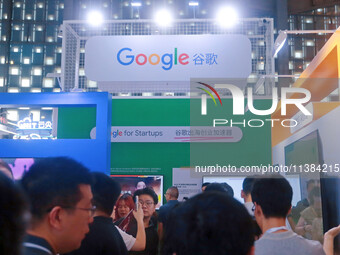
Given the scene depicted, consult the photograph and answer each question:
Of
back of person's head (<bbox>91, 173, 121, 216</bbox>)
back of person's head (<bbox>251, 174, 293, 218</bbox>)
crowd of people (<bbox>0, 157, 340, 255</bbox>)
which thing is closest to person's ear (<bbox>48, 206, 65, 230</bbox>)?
crowd of people (<bbox>0, 157, 340, 255</bbox>)

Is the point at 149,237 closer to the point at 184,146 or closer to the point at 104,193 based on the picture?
the point at 104,193

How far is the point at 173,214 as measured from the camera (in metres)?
1.06

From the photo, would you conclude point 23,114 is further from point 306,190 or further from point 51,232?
point 51,232

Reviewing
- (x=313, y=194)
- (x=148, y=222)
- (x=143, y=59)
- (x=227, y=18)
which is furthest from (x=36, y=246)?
(x=227, y=18)

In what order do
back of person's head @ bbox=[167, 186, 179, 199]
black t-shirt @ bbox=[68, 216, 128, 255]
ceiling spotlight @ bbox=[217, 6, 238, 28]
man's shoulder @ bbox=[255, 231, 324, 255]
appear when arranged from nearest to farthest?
man's shoulder @ bbox=[255, 231, 324, 255] → black t-shirt @ bbox=[68, 216, 128, 255] → back of person's head @ bbox=[167, 186, 179, 199] → ceiling spotlight @ bbox=[217, 6, 238, 28]

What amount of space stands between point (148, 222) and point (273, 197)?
2.00 m

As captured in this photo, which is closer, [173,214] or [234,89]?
[173,214]

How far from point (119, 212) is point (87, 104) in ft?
3.57

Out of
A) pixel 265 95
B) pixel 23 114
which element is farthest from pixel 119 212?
pixel 23 114

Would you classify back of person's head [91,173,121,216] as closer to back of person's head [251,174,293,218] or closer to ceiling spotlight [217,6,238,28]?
back of person's head [251,174,293,218]

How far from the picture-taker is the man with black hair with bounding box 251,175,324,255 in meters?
1.88

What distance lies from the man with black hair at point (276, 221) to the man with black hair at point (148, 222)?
1.53 meters

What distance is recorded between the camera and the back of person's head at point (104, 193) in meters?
2.31

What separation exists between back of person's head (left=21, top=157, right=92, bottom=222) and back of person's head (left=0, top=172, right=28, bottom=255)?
699mm
